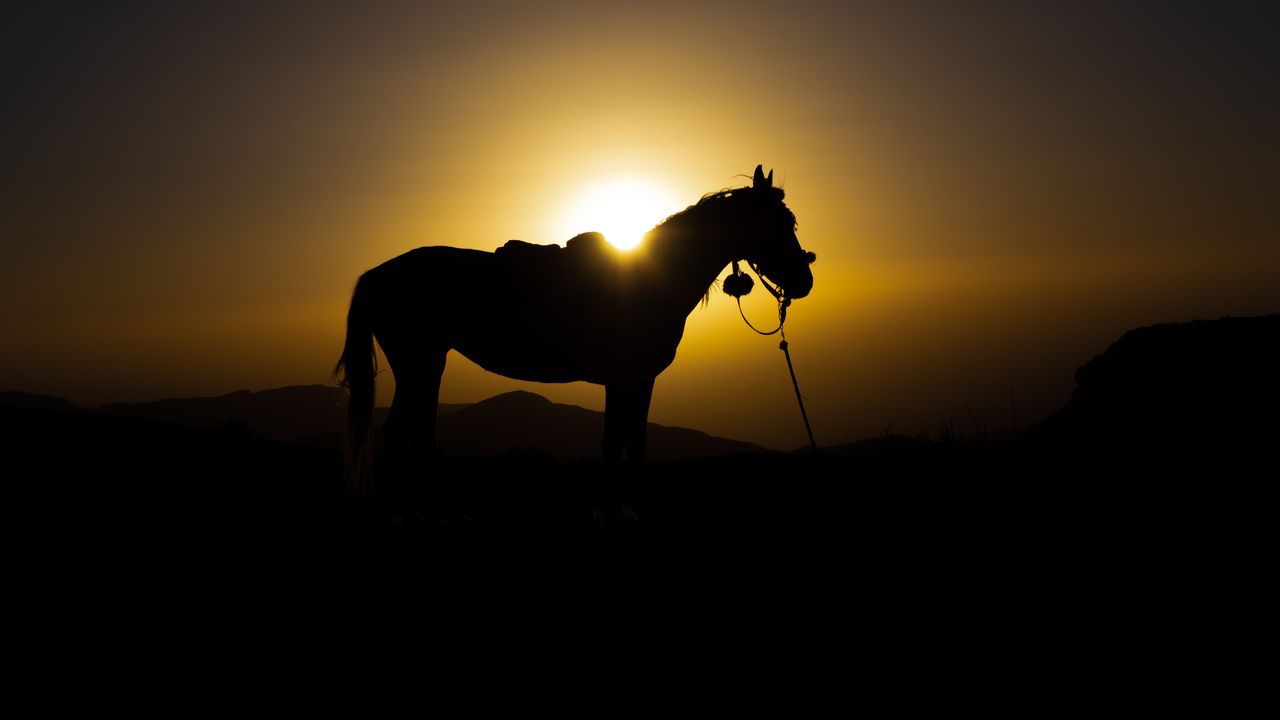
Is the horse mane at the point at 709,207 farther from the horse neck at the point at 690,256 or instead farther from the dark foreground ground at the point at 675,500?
the dark foreground ground at the point at 675,500

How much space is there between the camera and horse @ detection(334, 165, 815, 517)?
6.90 metres

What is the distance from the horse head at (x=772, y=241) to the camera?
735cm

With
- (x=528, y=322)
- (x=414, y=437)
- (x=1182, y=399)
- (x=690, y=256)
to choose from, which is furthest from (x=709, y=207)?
(x=1182, y=399)

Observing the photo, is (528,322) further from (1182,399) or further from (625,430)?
(1182,399)

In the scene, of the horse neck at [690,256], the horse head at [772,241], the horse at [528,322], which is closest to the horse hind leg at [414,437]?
the horse at [528,322]

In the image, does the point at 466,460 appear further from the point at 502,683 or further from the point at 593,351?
the point at 502,683

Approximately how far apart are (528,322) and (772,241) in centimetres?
246

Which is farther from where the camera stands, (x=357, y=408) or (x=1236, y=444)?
(x=1236, y=444)

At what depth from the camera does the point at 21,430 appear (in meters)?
8.86

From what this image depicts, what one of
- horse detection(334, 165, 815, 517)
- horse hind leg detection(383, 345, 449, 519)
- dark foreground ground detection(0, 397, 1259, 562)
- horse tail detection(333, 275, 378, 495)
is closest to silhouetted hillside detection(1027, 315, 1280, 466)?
dark foreground ground detection(0, 397, 1259, 562)

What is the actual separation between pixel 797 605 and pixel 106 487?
6.61 metres

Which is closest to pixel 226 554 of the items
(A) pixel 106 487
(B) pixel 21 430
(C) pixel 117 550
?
(C) pixel 117 550

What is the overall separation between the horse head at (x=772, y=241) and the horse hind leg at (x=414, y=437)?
314 cm

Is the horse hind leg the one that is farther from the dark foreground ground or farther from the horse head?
the horse head
